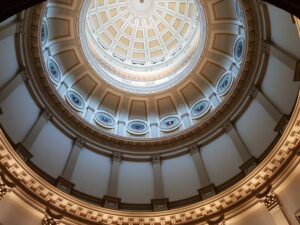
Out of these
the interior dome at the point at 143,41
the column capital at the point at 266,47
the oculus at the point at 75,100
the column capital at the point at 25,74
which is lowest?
the column capital at the point at 25,74

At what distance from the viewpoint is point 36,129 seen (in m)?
20.5

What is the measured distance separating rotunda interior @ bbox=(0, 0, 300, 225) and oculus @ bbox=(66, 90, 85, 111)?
4.5 inches

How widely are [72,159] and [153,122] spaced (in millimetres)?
8634

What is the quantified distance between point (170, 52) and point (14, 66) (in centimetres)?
1766

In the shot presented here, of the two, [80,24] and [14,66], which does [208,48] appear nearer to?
[80,24]

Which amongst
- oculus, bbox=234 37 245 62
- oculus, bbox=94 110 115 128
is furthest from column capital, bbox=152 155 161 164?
oculus, bbox=234 37 245 62

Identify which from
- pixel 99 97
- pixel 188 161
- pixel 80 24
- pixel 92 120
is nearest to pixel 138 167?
pixel 188 161

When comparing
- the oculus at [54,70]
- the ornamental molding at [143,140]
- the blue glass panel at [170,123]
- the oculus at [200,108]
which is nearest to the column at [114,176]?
the ornamental molding at [143,140]

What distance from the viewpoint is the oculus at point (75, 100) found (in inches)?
1018

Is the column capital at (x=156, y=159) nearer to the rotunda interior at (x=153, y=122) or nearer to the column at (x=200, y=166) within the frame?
the rotunda interior at (x=153, y=122)

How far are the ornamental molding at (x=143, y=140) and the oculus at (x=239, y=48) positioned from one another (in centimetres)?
183

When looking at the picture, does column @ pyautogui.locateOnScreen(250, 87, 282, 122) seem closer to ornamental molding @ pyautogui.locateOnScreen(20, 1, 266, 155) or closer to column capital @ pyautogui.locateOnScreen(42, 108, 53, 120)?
ornamental molding @ pyautogui.locateOnScreen(20, 1, 266, 155)

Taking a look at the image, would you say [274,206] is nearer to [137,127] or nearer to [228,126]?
[228,126]

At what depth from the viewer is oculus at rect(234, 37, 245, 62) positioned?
24531 millimetres
